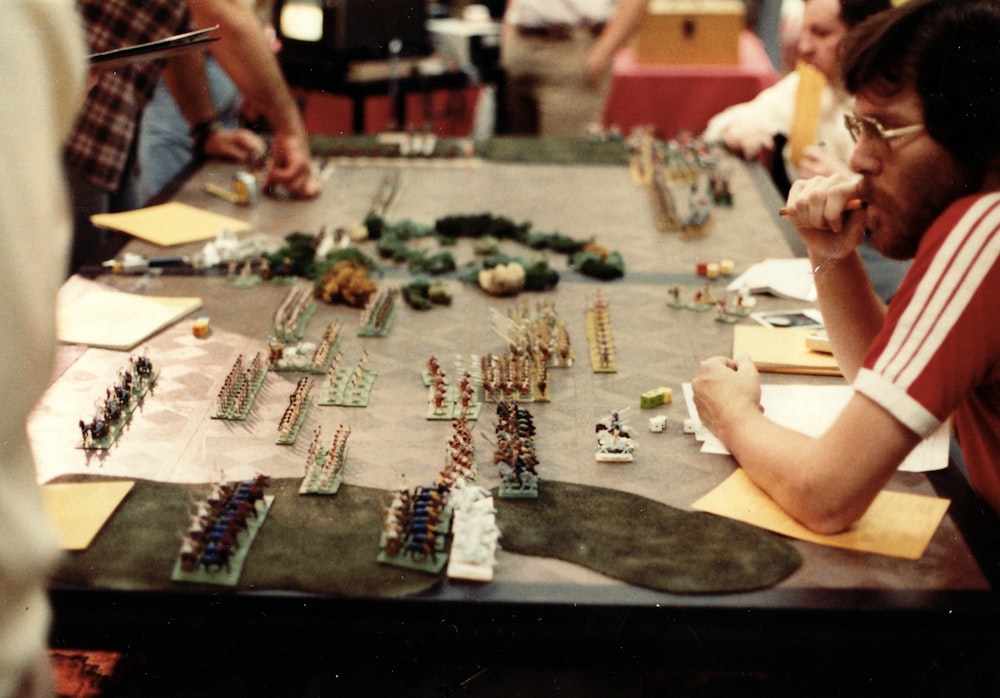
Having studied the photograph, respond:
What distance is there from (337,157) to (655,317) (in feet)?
5.69

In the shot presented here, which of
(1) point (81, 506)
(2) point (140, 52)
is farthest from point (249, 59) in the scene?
(1) point (81, 506)

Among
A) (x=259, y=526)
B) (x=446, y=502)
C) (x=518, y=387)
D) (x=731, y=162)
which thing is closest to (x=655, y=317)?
(x=518, y=387)

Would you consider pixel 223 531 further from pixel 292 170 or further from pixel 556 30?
pixel 556 30

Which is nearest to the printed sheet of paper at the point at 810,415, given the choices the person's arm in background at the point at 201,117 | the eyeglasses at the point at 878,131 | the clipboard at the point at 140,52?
the eyeglasses at the point at 878,131

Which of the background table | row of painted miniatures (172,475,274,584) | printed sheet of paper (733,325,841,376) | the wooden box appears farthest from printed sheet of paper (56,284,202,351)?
the wooden box

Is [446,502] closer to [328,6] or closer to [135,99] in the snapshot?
[135,99]

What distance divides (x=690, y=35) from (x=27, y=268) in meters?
4.66

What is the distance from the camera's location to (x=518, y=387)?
1967mm

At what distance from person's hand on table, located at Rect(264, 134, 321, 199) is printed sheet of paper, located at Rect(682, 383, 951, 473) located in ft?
5.50

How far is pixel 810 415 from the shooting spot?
1.88 m

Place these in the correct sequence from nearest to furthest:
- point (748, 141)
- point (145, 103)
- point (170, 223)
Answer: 1. point (170, 223)
2. point (145, 103)
3. point (748, 141)

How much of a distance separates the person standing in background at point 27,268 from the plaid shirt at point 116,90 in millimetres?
2055

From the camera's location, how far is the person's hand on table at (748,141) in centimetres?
363

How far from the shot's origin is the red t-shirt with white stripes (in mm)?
1390
